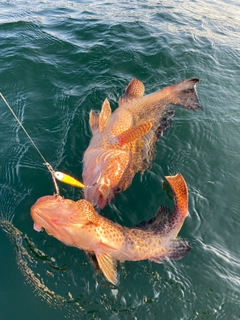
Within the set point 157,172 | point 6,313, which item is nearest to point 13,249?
point 6,313

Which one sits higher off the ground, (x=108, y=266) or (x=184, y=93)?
(x=184, y=93)

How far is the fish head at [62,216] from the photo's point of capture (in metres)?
3.46

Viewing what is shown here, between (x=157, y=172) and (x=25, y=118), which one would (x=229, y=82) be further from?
(x=25, y=118)

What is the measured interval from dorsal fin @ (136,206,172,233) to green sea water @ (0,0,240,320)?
36cm

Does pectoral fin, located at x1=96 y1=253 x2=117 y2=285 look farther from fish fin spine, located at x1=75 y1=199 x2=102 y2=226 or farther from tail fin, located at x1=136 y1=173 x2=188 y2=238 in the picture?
tail fin, located at x1=136 y1=173 x2=188 y2=238

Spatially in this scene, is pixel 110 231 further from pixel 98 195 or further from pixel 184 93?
pixel 184 93

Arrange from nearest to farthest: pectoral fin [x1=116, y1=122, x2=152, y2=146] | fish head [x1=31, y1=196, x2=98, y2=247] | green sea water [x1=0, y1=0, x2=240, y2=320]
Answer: fish head [x1=31, y1=196, x2=98, y2=247], green sea water [x1=0, y1=0, x2=240, y2=320], pectoral fin [x1=116, y1=122, x2=152, y2=146]

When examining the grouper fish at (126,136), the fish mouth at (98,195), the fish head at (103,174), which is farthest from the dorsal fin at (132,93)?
the fish mouth at (98,195)

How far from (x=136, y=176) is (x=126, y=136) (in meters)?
0.74

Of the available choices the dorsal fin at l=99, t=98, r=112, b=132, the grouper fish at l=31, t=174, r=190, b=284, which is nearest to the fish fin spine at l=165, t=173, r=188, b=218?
the grouper fish at l=31, t=174, r=190, b=284

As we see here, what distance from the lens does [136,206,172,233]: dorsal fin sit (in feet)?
13.8

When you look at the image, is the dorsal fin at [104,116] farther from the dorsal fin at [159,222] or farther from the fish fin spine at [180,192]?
the dorsal fin at [159,222]

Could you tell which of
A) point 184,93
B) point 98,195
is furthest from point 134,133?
point 184,93

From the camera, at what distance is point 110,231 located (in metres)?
3.85
